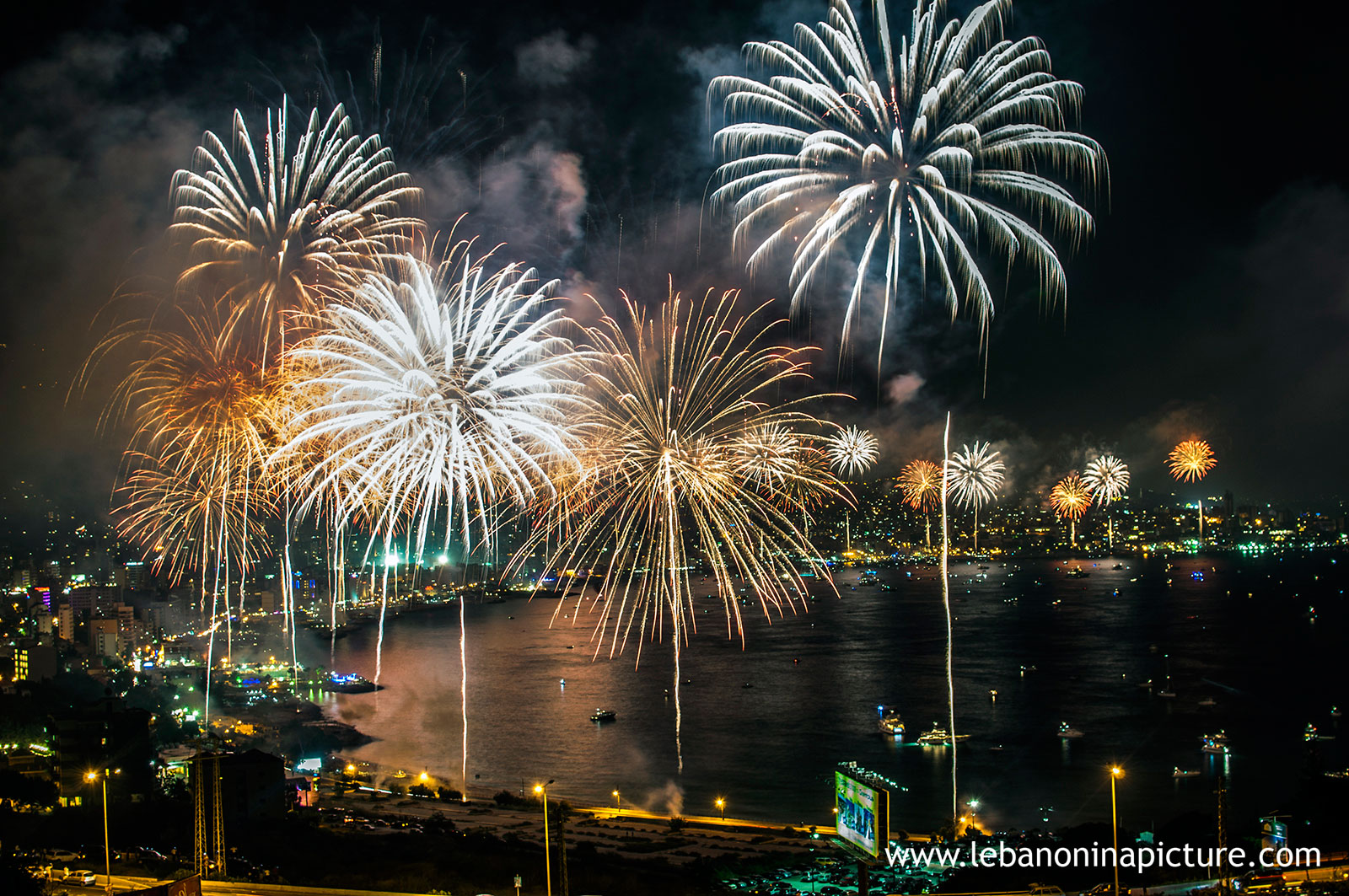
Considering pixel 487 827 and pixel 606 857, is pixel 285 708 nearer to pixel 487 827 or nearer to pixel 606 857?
pixel 487 827

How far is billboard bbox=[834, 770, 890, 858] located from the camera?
8.68m

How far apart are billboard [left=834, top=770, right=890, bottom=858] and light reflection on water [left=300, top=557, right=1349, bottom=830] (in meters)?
14.7

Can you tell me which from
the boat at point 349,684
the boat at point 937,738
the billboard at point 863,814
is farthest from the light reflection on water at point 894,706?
the billboard at point 863,814

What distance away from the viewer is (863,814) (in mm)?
9094

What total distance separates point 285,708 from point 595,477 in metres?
30.5

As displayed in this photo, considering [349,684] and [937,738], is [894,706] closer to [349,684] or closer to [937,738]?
[937,738]

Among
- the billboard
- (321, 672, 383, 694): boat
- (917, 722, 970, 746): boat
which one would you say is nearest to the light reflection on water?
(917, 722, 970, 746): boat

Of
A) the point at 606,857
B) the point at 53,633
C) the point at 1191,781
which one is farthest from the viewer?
the point at 53,633

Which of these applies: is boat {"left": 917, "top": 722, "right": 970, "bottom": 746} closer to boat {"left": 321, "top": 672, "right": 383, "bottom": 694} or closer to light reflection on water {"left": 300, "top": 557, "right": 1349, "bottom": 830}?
light reflection on water {"left": 300, "top": 557, "right": 1349, "bottom": 830}

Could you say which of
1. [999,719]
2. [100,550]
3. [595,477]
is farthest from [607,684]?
[100,550]

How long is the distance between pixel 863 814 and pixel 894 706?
28556 mm

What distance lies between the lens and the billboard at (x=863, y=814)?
868 cm

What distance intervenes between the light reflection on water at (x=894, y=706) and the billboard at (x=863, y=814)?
14.7 m

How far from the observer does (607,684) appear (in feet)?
143
